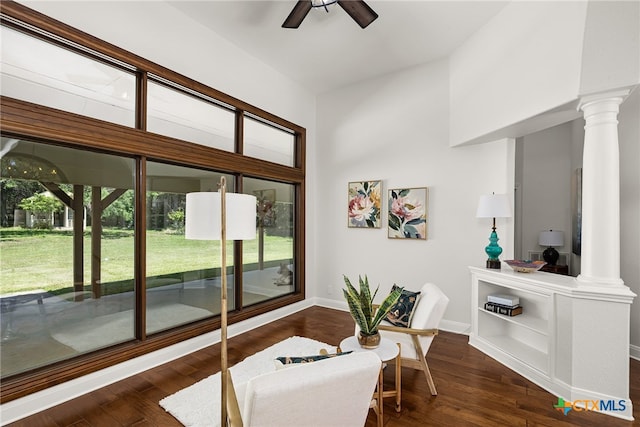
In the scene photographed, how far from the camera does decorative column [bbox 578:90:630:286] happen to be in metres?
2.54

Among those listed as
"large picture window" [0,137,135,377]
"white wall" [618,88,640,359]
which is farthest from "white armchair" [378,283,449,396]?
"large picture window" [0,137,135,377]

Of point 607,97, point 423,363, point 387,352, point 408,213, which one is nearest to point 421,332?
point 423,363

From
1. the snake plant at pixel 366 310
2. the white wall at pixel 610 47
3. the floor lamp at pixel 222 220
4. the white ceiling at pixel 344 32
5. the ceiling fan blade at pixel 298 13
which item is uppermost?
the white ceiling at pixel 344 32

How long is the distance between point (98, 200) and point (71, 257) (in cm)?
52

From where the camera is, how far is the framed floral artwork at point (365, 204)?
15.7 ft

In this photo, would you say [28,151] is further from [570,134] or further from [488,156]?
[570,134]

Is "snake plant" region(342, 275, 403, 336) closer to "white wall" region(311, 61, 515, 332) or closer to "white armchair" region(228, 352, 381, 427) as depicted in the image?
"white armchair" region(228, 352, 381, 427)

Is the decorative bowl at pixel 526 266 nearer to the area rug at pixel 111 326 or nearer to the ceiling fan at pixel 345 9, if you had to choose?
the ceiling fan at pixel 345 9

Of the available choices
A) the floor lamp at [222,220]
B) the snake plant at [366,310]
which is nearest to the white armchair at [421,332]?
the snake plant at [366,310]

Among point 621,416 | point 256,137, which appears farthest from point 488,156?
point 256,137

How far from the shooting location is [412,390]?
8.82 feet

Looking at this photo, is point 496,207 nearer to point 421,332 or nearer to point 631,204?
point 631,204

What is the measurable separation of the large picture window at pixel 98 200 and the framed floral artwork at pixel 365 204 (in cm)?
179

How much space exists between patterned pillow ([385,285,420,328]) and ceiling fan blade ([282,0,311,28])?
2.67 meters
